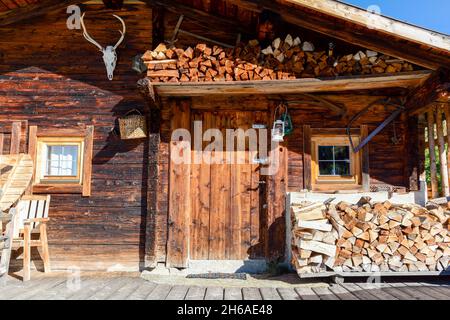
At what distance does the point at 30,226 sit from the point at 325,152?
4.67m

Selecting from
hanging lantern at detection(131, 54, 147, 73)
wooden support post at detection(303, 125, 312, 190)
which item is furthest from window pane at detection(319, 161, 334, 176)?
hanging lantern at detection(131, 54, 147, 73)

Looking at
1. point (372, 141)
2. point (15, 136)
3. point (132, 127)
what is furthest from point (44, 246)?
point (372, 141)

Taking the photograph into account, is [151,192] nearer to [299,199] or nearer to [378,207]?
[299,199]

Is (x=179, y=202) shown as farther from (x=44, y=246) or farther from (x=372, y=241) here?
(x=372, y=241)

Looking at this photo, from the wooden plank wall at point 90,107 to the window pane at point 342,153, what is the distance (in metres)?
3.15

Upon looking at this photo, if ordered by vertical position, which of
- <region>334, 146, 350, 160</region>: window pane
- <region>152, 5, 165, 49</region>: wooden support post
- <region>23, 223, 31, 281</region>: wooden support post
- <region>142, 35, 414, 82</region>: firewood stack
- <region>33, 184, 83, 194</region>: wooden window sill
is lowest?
<region>23, 223, 31, 281</region>: wooden support post

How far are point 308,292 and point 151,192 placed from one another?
275 cm

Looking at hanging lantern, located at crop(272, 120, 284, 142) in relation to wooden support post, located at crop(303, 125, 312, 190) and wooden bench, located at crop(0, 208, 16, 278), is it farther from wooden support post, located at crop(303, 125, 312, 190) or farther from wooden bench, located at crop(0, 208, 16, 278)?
wooden bench, located at crop(0, 208, 16, 278)

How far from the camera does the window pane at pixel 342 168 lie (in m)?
5.55

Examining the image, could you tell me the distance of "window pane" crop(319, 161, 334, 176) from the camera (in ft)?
18.3

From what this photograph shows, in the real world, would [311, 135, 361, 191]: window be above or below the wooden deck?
above

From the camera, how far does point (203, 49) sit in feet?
16.1

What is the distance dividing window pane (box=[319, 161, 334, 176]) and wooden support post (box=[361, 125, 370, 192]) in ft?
1.60

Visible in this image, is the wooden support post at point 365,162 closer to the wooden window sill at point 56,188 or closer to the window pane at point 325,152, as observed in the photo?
the window pane at point 325,152
